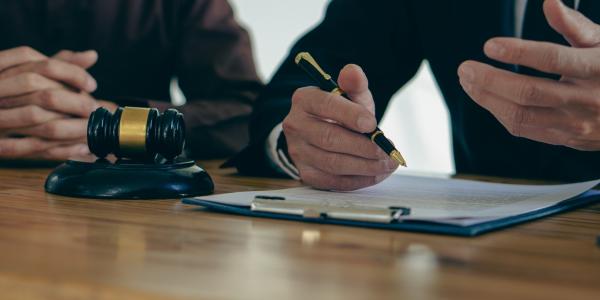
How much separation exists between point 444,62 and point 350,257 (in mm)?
1262

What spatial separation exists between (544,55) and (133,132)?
1.83ft

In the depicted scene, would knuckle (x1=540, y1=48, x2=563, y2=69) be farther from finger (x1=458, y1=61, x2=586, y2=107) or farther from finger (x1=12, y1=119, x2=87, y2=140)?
finger (x1=12, y1=119, x2=87, y2=140)

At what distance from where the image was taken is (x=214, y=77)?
210 cm

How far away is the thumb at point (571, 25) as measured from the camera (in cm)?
96

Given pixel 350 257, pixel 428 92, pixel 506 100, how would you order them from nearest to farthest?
1. pixel 350 257
2. pixel 506 100
3. pixel 428 92

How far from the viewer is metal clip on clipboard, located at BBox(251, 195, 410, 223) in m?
0.85

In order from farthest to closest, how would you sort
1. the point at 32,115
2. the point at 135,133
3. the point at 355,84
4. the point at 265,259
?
the point at 32,115 < the point at 355,84 < the point at 135,133 < the point at 265,259

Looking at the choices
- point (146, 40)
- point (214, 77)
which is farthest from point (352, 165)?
point (146, 40)

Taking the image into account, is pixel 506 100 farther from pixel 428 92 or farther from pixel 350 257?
pixel 428 92

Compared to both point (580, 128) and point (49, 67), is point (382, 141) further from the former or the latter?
point (49, 67)

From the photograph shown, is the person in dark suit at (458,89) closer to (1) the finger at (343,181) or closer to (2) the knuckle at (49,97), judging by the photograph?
(1) the finger at (343,181)

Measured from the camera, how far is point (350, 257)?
0.69 m

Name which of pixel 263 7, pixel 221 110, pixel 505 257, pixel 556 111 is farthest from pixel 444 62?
pixel 263 7

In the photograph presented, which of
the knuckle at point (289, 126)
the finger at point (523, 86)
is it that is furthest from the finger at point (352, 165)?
the finger at point (523, 86)
